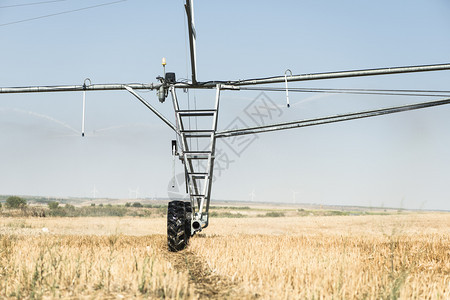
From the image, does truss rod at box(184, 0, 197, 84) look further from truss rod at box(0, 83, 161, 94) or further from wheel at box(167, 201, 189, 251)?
wheel at box(167, 201, 189, 251)

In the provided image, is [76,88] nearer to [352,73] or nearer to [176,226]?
[176,226]

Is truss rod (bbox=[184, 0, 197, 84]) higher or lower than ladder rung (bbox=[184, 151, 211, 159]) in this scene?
higher

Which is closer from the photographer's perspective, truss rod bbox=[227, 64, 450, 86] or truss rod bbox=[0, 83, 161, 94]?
truss rod bbox=[227, 64, 450, 86]

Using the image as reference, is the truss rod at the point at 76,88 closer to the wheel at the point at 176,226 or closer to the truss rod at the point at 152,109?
the truss rod at the point at 152,109

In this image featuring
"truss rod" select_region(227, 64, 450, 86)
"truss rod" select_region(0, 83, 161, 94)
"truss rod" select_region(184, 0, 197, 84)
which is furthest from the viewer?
"truss rod" select_region(0, 83, 161, 94)

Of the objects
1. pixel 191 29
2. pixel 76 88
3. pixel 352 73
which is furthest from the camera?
pixel 76 88

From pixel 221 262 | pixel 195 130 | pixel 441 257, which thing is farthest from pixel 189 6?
pixel 441 257

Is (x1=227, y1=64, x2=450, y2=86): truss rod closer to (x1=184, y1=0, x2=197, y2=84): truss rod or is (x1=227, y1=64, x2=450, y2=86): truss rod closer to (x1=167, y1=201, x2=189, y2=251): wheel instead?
(x1=184, y1=0, x2=197, y2=84): truss rod

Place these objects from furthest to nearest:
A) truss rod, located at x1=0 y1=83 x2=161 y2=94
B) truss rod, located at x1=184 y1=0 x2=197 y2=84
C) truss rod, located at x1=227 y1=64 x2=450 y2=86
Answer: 1. truss rod, located at x1=0 y1=83 x2=161 y2=94
2. truss rod, located at x1=227 y1=64 x2=450 y2=86
3. truss rod, located at x1=184 y1=0 x2=197 y2=84

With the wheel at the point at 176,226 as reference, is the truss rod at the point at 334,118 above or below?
above

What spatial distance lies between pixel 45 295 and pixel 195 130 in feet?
21.3

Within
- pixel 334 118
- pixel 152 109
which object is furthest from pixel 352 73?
pixel 152 109

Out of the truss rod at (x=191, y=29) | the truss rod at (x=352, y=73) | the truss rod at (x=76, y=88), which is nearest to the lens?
the truss rod at (x=191, y=29)

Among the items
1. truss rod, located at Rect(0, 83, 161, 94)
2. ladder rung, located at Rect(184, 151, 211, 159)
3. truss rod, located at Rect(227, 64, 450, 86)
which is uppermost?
truss rod, located at Rect(0, 83, 161, 94)
